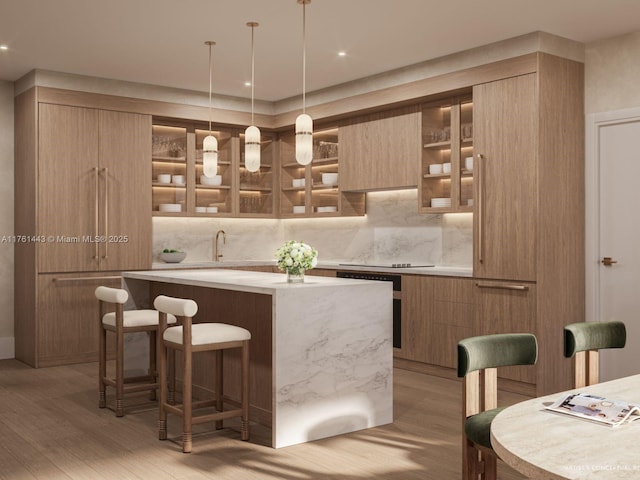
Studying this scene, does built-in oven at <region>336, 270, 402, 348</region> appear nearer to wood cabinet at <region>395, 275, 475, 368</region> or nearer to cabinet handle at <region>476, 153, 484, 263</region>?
wood cabinet at <region>395, 275, 475, 368</region>

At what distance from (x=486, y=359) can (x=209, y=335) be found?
183cm

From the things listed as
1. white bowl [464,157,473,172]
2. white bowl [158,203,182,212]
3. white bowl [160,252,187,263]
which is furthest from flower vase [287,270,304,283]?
white bowl [158,203,182,212]

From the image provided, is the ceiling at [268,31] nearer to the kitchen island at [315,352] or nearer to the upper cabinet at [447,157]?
the upper cabinet at [447,157]

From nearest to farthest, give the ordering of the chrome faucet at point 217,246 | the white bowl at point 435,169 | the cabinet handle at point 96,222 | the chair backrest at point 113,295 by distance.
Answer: the chair backrest at point 113,295 < the white bowl at point 435,169 < the cabinet handle at point 96,222 < the chrome faucet at point 217,246

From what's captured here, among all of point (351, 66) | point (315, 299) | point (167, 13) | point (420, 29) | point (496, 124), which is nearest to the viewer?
point (315, 299)

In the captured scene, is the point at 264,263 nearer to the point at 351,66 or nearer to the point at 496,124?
the point at 351,66

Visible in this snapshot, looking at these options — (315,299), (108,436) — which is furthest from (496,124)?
(108,436)

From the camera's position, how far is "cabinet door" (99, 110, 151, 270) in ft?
21.9

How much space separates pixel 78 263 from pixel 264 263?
6.80 feet

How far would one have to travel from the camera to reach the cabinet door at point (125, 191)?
21.9ft

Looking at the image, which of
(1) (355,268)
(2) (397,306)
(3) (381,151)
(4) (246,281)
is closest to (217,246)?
(1) (355,268)

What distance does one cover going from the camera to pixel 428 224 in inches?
268

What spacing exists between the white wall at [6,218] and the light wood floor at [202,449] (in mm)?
1934

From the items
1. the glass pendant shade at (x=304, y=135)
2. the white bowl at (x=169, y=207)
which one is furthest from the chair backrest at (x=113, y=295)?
the white bowl at (x=169, y=207)
